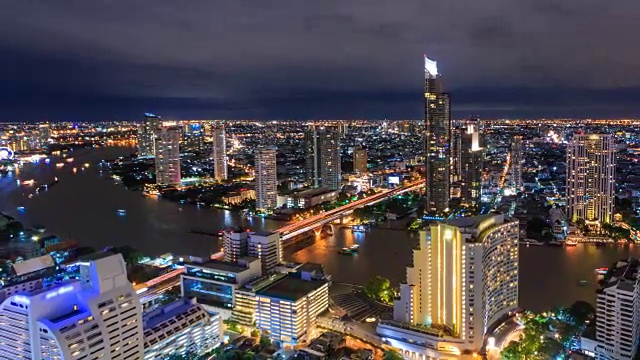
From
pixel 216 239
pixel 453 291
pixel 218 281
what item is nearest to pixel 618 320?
pixel 453 291

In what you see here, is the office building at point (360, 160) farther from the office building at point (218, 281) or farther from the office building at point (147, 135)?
the office building at point (218, 281)

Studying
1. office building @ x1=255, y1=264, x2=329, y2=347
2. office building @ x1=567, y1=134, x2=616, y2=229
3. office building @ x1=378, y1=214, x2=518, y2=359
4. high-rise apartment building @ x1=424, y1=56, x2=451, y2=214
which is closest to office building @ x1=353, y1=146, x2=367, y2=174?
high-rise apartment building @ x1=424, y1=56, x2=451, y2=214

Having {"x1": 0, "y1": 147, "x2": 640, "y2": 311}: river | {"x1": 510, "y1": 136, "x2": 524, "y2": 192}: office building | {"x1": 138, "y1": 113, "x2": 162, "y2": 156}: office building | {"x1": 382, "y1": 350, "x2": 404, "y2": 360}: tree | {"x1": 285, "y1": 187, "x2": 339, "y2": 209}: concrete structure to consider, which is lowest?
{"x1": 382, "y1": 350, "x2": 404, "y2": 360}: tree

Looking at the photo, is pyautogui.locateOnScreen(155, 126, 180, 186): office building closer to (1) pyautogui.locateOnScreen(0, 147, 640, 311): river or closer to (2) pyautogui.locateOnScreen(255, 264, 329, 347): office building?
(1) pyautogui.locateOnScreen(0, 147, 640, 311): river

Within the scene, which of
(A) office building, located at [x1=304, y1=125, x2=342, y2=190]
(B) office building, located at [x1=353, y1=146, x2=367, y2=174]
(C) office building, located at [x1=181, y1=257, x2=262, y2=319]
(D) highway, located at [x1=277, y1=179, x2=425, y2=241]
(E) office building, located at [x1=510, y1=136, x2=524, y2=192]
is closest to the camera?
(C) office building, located at [x1=181, y1=257, x2=262, y2=319]

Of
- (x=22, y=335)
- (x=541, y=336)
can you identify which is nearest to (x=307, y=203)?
(x=541, y=336)

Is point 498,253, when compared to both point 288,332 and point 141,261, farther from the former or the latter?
point 141,261
